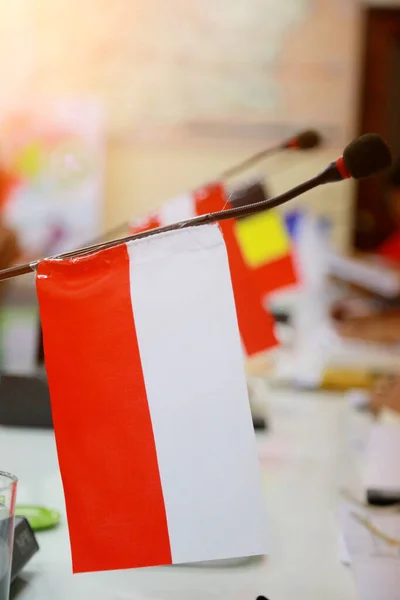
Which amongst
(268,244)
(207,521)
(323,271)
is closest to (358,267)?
(323,271)

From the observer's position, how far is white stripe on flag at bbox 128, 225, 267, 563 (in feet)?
2.45

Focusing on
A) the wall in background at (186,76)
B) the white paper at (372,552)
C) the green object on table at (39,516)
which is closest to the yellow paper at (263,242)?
the white paper at (372,552)

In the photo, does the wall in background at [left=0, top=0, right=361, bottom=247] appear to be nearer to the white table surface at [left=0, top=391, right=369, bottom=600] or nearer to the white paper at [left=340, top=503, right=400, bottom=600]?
the white table surface at [left=0, top=391, right=369, bottom=600]

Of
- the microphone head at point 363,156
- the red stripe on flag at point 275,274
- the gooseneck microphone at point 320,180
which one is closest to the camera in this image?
the gooseneck microphone at point 320,180

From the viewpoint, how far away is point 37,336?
195 cm

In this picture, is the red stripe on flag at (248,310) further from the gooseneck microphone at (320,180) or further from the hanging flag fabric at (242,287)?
the gooseneck microphone at (320,180)

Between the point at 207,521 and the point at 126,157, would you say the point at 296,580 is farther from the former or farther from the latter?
the point at 126,157

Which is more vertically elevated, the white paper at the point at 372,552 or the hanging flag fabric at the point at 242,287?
the hanging flag fabric at the point at 242,287

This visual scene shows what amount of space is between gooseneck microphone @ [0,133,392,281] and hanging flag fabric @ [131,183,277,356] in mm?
410

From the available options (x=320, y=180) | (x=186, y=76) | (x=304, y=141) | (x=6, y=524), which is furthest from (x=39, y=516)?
(x=186, y=76)

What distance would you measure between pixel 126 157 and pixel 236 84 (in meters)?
0.61

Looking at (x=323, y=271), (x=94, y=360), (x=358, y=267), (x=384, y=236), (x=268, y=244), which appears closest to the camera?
(x=94, y=360)

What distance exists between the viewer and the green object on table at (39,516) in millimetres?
1013

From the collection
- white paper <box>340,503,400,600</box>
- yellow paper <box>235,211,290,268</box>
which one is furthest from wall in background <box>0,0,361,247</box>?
white paper <box>340,503,400,600</box>
